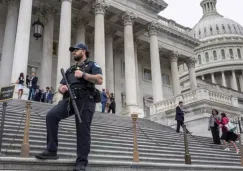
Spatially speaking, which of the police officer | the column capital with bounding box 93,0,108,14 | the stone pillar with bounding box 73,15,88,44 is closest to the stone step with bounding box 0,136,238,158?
the police officer

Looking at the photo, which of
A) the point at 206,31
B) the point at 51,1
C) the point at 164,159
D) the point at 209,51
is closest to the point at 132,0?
the point at 51,1

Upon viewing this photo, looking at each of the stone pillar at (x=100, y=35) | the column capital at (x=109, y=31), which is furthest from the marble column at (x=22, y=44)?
the column capital at (x=109, y=31)

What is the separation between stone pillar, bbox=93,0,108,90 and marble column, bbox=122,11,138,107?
214 centimetres

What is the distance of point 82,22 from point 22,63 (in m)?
9.53

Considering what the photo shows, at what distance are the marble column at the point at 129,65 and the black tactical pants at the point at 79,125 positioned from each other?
16971 millimetres

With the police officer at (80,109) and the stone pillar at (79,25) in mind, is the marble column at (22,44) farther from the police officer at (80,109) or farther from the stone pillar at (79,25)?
the police officer at (80,109)

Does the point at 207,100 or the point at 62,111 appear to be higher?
the point at 207,100

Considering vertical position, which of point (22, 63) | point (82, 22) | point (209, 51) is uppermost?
point (209, 51)

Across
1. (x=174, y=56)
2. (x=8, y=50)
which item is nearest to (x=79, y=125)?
(x=8, y=50)

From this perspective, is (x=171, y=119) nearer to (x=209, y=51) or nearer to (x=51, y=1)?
(x=51, y=1)

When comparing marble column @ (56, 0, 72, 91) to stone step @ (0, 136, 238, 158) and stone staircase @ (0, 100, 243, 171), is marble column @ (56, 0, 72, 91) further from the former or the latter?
stone step @ (0, 136, 238, 158)

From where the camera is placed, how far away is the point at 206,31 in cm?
9425

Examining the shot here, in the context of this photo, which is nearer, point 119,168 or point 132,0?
point 119,168

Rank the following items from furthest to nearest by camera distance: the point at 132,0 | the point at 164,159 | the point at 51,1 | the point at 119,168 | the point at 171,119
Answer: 1. the point at 132,0
2. the point at 51,1
3. the point at 171,119
4. the point at 164,159
5. the point at 119,168
